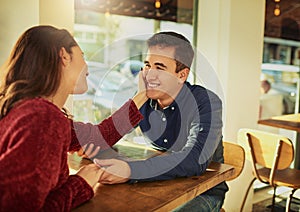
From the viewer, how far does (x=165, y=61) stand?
1646mm

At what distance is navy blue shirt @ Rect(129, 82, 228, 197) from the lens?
1296mm

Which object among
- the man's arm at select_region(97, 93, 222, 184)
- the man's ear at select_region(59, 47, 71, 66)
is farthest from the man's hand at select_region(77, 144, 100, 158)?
the man's ear at select_region(59, 47, 71, 66)

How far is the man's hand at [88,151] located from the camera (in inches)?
59.2

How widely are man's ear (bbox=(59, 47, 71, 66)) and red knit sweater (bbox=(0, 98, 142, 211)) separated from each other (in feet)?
0.70

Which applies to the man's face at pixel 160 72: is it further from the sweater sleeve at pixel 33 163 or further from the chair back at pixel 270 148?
the chair back at pixel 270 148

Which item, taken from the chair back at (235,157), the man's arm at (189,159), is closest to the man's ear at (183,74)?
the man's arm at (189,159)

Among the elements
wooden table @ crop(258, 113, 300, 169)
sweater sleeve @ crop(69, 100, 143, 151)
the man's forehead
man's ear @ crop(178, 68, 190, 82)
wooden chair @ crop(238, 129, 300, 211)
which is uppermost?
the man's forehead

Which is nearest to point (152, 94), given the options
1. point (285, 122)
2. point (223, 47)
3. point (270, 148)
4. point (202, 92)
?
point (202, 92)

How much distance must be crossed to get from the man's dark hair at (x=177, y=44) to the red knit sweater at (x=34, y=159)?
0.81m

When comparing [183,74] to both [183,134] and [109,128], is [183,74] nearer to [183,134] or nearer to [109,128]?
[183,134]

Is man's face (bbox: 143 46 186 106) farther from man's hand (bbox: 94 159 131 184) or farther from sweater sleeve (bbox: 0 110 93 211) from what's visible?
sweater sleeve (bbox: 0 110 93 211)

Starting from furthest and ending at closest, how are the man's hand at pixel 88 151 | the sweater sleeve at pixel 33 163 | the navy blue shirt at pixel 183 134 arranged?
1. the man's hand at pixel 88 151
2. the navy blue shirt at pixel 183 134
3. the sweater sleeve at pixel 33 163

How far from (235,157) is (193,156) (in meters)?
0.72

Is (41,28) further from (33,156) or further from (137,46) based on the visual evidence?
(137,46)
